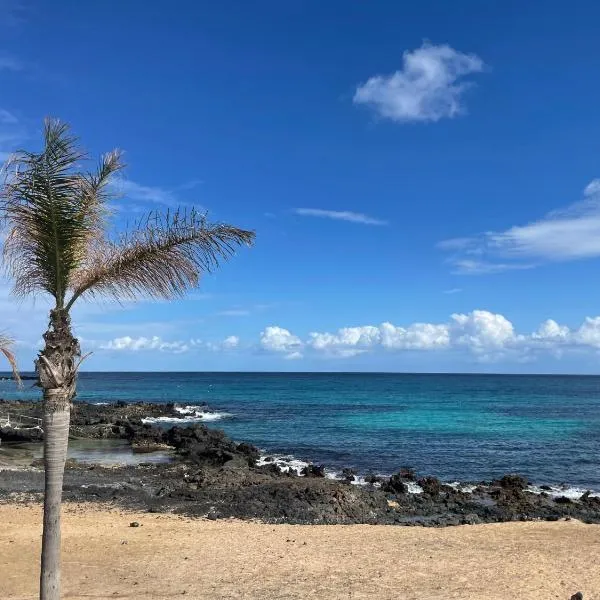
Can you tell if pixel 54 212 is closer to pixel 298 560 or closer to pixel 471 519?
pixel 298 560

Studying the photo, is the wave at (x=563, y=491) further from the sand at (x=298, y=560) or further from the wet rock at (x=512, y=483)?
the sand at (x=298, y=560)

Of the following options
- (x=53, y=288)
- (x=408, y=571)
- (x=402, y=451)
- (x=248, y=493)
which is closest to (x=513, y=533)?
(x=408, y=571)

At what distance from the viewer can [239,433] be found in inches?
1875

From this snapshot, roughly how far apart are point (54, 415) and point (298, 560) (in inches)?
309

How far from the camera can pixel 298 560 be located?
1386cm

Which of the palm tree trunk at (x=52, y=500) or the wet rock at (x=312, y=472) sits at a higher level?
the palm tree trunk at (x=52, y=500)

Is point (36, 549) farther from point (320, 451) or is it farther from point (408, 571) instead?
point (320, 451)

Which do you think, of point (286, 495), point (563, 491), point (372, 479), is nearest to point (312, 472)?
point (372, 479)

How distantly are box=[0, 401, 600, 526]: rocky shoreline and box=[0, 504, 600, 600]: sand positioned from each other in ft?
5.67

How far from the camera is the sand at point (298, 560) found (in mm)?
11836

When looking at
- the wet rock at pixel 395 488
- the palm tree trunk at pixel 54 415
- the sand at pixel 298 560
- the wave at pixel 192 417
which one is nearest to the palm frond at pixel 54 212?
the palm tree trunk at pixel 54 415

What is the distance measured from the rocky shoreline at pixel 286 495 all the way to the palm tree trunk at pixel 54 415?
10.6m

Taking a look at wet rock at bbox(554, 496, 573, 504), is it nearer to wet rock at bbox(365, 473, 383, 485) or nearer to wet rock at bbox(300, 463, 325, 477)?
wet rock at bbox(365, 473, 383, 485)

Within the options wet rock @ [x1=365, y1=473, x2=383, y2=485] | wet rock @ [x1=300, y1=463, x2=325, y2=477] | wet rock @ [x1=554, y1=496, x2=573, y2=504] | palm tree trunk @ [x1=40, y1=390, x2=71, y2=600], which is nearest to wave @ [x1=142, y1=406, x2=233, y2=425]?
wet rock @ [x1=300, y1=463, x2=325, y2=477]
